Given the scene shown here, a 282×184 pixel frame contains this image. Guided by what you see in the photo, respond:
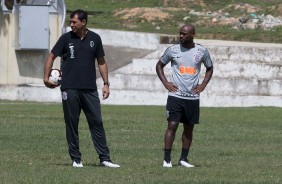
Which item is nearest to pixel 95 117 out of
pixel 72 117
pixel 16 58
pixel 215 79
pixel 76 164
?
pixel 72 117

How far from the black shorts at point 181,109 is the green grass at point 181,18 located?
23.3 metres

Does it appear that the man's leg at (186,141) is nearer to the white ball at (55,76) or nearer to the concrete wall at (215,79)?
Answer: the white ball at (55,76)

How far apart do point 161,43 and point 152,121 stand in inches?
470

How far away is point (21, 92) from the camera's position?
→ 2927cm

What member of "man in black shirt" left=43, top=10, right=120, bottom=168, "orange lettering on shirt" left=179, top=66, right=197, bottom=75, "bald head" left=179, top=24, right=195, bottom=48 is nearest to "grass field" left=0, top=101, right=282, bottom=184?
"man in black shirt" left=43, top=10, right=120, bottom=168

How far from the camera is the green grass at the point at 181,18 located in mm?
37938

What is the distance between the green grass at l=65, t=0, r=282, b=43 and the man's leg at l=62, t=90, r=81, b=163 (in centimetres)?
2368

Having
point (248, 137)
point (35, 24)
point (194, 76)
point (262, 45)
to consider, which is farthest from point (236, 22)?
point (194, 76)

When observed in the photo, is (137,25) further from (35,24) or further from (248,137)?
(248,137)

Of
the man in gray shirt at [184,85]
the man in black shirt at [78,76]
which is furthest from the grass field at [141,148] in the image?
the man in gray shirt at [184,85]

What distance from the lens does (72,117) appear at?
1381 cm

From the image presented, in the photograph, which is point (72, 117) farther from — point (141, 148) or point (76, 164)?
point (141, 148)

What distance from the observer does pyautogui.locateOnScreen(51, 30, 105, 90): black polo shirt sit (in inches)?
538

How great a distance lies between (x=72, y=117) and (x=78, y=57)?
80 cm
